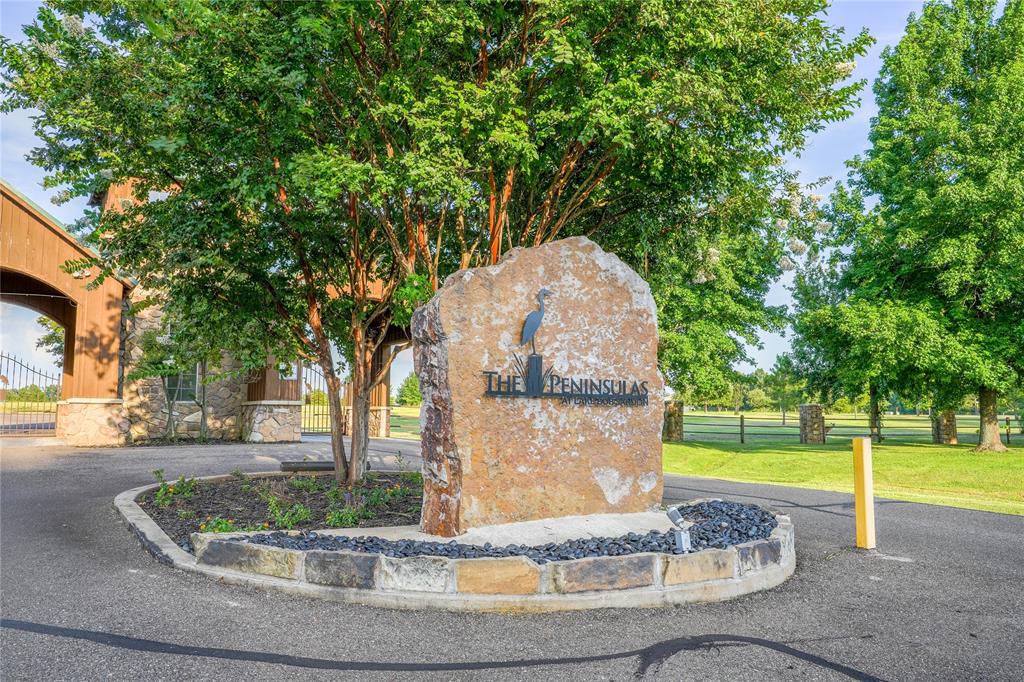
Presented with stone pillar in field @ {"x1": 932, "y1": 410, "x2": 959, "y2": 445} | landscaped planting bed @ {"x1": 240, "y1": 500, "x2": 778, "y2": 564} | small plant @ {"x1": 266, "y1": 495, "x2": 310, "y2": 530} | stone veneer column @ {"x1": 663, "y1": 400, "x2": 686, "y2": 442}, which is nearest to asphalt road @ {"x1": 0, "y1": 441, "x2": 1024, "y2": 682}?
landscaped planting bed @ {"x1": 240, "y1": 500, "x2": 778, "y2": 564}

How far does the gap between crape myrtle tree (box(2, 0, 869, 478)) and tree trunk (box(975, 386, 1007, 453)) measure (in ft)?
47.9

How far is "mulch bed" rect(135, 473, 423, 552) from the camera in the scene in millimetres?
6602

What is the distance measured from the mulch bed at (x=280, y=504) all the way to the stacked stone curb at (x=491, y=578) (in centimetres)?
138

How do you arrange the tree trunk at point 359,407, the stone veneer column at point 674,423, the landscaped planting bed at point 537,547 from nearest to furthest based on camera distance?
1. the landscaped planting bed at point 537,547
2. the tree trunk at point 359,407
3. the stone veneer column at point 674,423

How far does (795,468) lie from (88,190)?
55.7 ft

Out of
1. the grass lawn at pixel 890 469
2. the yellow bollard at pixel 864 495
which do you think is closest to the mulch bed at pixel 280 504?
the yellow bollard at pixel 864 495

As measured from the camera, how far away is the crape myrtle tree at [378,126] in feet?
22.5

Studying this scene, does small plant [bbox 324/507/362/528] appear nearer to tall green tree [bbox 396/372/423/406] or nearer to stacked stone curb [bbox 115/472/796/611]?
stacked stone curb [bbox 115/472/796/611]

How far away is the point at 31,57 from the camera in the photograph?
8.61m

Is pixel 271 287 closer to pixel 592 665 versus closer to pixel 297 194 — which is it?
pixel 297 194

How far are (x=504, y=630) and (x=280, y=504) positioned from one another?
173 inches

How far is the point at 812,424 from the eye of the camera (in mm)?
26500

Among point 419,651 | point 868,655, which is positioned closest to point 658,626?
point 868,655

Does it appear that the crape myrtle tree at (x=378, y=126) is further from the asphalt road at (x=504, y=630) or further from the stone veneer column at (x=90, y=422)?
the stone veneer column at (x=90, y=422)
